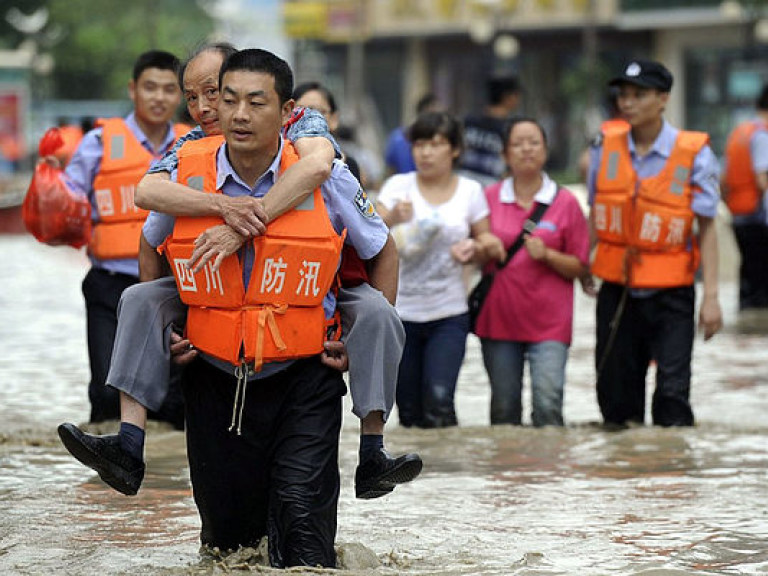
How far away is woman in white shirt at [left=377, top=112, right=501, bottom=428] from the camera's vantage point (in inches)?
356

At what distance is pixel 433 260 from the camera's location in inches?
359

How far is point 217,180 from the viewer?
5.45 meters

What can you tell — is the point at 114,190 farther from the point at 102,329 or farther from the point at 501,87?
the point at 501,87

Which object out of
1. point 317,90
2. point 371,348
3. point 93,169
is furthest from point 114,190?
point 371,348

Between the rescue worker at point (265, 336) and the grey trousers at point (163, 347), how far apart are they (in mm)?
93

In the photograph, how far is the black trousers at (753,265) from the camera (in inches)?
643

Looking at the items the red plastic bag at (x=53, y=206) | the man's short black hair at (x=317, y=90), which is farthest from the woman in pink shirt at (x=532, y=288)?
the red plastic bag at (x=53, y=206)

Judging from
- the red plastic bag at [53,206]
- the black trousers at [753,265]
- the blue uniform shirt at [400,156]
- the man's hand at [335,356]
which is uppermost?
the blue uniform shirt at [400,156]

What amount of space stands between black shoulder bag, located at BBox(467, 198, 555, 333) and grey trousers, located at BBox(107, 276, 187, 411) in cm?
390

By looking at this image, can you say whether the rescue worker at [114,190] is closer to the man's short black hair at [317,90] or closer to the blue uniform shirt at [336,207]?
the man's short black hair at [317,90]

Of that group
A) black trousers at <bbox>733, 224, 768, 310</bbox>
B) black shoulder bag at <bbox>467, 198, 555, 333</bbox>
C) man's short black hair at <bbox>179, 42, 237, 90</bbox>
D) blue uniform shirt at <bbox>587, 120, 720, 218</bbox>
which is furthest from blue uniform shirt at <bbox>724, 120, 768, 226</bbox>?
man's short black hair at <bbox>179, 42, 237, 90</bbox>

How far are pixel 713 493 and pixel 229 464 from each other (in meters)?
2.85

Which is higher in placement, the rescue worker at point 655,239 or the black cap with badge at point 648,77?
the black cap with badge at point 648,77

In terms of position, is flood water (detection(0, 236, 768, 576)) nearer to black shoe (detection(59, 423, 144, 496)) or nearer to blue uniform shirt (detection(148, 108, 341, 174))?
black shoe (detection(59, 423, 144, 496))
